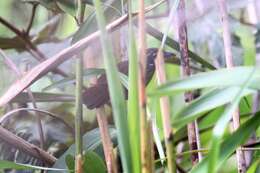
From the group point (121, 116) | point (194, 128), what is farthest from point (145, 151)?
point (194, 128)

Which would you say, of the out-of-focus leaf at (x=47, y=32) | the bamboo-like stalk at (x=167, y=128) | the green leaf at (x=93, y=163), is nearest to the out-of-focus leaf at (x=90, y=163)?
the green leaf at (x=93, y=163)

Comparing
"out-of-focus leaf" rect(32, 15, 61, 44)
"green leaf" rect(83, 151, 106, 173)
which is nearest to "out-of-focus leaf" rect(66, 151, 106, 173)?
"green leaf" rect(83, 151, 106, 173)

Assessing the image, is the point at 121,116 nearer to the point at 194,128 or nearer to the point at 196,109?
the point at 196,109

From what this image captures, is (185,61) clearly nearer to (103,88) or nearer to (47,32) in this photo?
(103,88)

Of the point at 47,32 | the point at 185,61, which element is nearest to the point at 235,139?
the point at 185,61

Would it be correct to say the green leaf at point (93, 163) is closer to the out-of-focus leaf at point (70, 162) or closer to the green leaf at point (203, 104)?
the out-of-focus leaf at point (70, 162)

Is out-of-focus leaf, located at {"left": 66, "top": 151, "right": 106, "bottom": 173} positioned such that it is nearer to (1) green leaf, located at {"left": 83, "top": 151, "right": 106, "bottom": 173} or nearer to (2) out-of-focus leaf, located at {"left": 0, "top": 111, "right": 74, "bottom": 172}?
(1) green leaf, located at {"left": 83, "top": 151, "right": 106, "bottom": 173}
